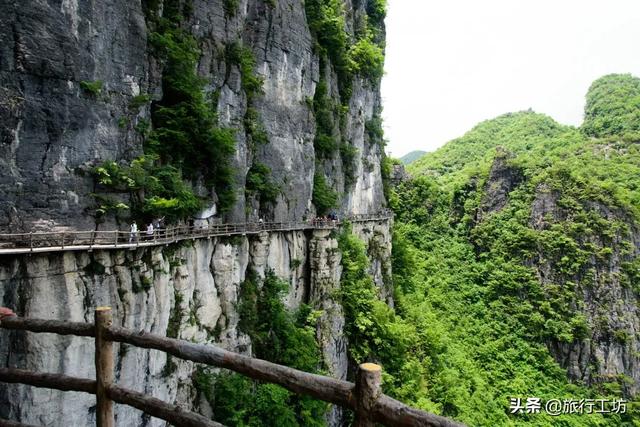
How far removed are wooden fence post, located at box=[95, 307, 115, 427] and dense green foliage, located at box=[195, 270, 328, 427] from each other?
44.7 feet

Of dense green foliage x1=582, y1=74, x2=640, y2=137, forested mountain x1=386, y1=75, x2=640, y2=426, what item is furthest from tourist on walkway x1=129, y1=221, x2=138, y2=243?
dense green foliage x1=582, y1=74, x2=640, y2=137

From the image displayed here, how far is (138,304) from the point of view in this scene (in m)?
13.8

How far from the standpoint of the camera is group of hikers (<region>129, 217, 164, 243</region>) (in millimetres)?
13797

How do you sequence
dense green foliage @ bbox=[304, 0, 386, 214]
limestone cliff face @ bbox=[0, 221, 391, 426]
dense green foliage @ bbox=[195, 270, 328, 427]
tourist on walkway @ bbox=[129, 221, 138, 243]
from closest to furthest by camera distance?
1. limestone cliff face @ bbox=[0, 221, 391, 426]
2. tourist on walkway @ bbox=[129, 221, 138, 243]
3. dense green foliage @ bbox=[195, 270, 328, 427]
4. dense green foliage @ bbox=[304, 0, 386, 214]

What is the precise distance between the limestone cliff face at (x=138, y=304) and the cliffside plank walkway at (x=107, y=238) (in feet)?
1.29

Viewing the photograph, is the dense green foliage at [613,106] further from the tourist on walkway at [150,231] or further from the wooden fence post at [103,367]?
the wooden fence post at [103,367]

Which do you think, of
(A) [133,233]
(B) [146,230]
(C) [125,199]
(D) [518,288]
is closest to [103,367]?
(A) [133,233]

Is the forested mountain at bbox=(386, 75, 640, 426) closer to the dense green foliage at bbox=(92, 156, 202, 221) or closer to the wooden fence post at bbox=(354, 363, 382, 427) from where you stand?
the dense green foliage at bbox=(92, 156, 202, 221)

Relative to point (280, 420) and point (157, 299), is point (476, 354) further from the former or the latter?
point (157, 299)

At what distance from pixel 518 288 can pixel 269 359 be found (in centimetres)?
3328

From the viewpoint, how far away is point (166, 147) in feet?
57.3

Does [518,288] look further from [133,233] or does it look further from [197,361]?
[197,361]

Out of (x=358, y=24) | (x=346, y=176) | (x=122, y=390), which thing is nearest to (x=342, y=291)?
(x=346, y=176)

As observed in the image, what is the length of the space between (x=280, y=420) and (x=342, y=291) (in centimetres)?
1086
